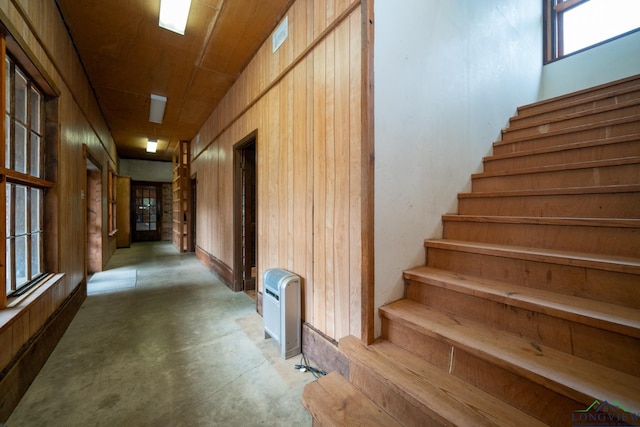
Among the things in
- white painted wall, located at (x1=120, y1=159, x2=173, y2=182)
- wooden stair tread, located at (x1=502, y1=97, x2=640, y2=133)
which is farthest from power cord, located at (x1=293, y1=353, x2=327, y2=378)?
white painted wall, located at (x1=120, y1=159, x2=173, y2=182)

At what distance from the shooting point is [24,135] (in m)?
1.98

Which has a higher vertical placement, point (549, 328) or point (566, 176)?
point (566, 176)

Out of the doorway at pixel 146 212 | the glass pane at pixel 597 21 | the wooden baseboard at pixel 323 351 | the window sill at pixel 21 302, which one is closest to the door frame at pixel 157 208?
the doorway at pixel 146 212

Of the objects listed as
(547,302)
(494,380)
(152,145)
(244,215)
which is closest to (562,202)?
(547,302)

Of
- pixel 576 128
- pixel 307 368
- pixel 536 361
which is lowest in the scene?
pixel 307 368

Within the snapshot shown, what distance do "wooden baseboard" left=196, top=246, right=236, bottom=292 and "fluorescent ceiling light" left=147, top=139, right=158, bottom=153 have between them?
3.78m

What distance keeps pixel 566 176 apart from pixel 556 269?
2.91ft

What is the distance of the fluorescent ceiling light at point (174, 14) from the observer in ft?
7.63

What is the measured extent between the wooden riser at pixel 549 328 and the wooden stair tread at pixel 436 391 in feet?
1.11

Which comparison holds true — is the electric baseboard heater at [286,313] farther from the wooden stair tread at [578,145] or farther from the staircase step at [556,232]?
the wooden stair tread at [578,145]

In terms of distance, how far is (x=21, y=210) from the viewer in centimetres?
196

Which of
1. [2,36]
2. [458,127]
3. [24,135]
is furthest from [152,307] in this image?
[458,127]

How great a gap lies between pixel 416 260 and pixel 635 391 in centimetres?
100

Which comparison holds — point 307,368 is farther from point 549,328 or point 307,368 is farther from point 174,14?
point 174,14
